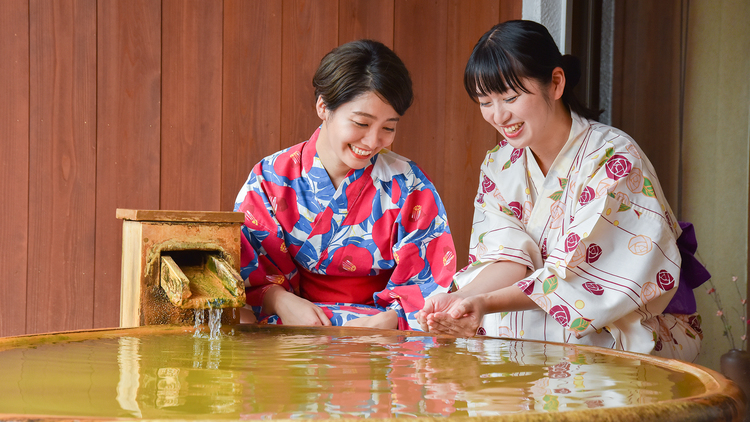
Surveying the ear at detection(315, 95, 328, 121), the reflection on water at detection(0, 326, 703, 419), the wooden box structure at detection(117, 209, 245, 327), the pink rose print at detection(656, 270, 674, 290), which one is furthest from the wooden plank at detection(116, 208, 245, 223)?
the pink rose print at detection(656, 270, 674, 290)

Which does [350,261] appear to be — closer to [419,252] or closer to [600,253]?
[419,252]

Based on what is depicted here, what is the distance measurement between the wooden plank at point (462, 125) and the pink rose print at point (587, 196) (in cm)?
100

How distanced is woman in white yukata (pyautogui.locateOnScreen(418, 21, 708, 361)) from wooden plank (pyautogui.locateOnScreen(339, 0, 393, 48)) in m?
0.84

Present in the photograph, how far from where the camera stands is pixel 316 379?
829 millimetres

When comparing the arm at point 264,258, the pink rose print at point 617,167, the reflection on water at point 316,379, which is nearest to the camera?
the reflection on water at point 316,379

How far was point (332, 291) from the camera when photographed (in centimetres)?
203

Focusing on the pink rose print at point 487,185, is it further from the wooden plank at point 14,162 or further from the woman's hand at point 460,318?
the wooden plank at point 14,162

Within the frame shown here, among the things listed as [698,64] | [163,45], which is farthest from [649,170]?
[163,45]

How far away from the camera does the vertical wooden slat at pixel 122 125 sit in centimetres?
219

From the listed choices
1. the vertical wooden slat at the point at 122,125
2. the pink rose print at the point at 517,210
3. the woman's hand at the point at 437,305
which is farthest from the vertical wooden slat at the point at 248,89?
the woman's hand at the point at 437,305

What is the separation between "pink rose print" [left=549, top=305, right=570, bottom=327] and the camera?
1.50 metres

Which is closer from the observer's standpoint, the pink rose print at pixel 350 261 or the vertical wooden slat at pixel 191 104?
the pink rose print at pixel 350 261

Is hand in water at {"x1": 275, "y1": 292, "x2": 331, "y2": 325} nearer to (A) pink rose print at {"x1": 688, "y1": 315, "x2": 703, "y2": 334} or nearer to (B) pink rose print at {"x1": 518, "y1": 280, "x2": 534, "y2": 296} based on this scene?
(B) pink rose print at {"x1": 518, "y1": 280, "x2": 534, "y2": 296}

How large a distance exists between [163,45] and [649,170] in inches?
67.4
